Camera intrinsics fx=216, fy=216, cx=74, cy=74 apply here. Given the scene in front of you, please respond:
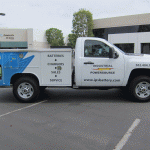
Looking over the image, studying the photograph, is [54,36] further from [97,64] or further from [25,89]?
[97,64]

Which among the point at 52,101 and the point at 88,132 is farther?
the point at 52,101

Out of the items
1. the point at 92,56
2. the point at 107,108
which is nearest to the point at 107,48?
the point at 92,56

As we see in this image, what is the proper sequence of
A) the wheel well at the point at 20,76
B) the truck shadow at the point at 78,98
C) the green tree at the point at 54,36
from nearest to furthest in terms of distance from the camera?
the wheel well at the point at 20,76 → the truck shadow at the point at 78,98 → the green tree at the point at 54,36

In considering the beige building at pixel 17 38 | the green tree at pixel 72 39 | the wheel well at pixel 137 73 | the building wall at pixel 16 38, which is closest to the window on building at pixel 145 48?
the green tree at pixel 72 39

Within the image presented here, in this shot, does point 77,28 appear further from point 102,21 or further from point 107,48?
point 107,48

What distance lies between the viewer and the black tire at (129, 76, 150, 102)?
272 inches

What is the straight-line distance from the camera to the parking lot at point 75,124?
381 centimetres

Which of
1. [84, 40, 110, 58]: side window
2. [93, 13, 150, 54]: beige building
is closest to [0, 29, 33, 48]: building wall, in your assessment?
[93, 13, 150, 54]: beige building

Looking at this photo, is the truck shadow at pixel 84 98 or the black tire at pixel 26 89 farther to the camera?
the truck shadow at pixel 84 98

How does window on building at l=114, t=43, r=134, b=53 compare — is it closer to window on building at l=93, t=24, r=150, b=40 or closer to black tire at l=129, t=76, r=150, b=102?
window on building at l=93, t=24, r=150, b=40

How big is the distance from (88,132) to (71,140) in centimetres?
53

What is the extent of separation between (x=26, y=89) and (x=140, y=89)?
368 centimetres

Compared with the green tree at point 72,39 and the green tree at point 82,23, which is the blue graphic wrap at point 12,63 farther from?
the green tree at point 72,39

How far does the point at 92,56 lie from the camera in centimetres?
687
